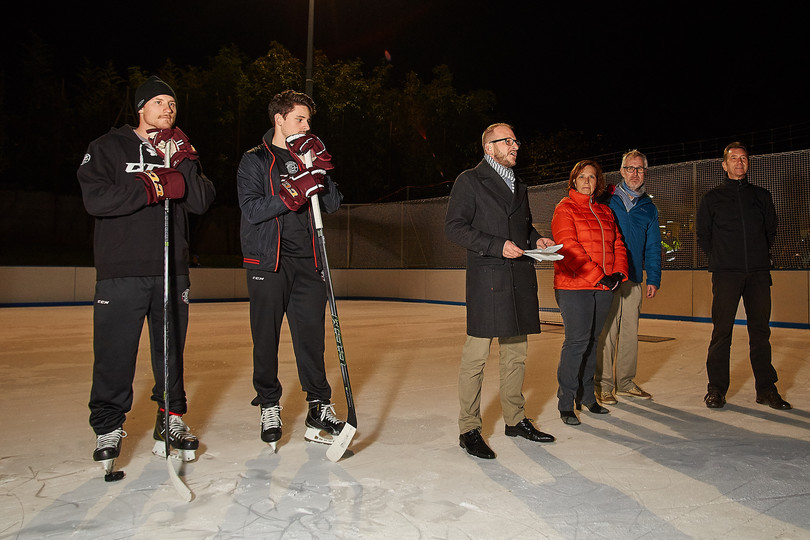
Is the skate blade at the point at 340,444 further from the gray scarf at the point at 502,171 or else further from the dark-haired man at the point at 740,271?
the dark-haired man at the point at 740,271

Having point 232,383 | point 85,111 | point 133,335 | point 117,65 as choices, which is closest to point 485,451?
point 133,335

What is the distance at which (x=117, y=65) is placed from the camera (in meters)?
26.4

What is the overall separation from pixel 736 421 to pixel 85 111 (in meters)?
25.3

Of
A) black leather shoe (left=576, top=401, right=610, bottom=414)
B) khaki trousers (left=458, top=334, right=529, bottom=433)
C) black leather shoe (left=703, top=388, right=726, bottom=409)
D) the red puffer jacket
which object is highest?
the red puffer jacket

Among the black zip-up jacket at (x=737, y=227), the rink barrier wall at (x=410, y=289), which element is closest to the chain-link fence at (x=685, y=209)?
the rink barrier wall at (x=410, y=289)

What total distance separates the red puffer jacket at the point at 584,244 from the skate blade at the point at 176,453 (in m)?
2.27

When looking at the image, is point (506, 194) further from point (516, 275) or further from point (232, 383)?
point (232, 383)

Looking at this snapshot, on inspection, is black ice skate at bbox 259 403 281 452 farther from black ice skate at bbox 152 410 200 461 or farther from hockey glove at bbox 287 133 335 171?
hockey glove at bbox 287 133 335 171

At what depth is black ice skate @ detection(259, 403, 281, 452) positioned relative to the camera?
10.4ft

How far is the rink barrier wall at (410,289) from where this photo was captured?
9.83 m

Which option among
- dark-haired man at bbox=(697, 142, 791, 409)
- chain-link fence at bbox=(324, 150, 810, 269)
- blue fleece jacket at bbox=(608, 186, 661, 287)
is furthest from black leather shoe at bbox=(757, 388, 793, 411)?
chain-link fence at bbox=(324, 150, 810, 269)

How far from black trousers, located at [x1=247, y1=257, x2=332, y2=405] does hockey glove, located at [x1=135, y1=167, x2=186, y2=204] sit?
0.62m

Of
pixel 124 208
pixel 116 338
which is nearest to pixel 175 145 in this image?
pixel 124 208

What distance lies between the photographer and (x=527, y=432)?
3.49 meters
